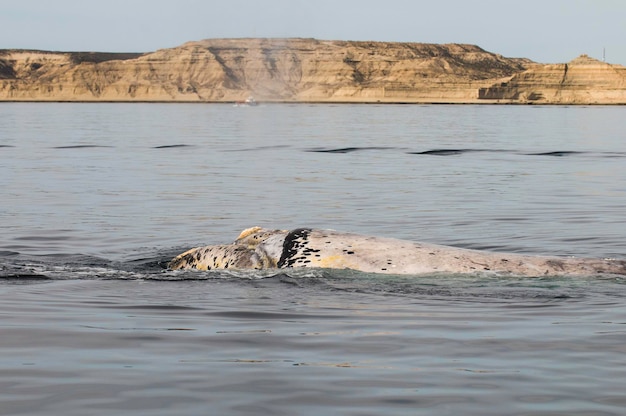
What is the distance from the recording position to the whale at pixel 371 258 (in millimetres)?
Result: 12414

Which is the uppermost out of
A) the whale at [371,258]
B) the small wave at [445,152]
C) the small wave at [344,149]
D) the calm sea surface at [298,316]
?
the whale at [371,258]

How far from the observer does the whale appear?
40.7 feet

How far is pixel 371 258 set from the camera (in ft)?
41.4

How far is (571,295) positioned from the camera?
11305 mm

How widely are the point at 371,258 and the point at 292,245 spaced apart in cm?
104

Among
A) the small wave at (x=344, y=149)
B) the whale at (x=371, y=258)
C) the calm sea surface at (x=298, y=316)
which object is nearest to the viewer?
the calm sea surface at (x=298, y=316)

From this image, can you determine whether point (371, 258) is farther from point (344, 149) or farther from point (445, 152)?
point (344, 149)

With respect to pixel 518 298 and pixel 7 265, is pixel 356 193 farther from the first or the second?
pixel 518 298

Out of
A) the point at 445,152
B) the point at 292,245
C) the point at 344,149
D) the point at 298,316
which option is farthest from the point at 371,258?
the point at 344,149

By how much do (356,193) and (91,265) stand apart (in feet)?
40.4

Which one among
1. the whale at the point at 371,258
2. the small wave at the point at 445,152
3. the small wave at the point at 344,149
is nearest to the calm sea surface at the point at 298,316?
the whale at the point at 371,258

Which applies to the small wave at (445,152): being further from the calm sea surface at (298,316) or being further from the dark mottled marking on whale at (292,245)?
the dark mottled marking on whale at (292,245)

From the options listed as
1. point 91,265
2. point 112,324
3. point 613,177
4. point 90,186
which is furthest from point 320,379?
point 613,177

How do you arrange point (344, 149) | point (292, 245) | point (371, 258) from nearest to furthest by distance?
point (371, 258) < point (292, 245) < point (344, 149)
